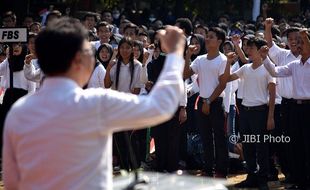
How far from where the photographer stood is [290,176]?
9.41m

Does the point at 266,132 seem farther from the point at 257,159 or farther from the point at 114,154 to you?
the point at 114,154

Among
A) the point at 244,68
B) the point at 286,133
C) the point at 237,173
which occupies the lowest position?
the point at 237,173

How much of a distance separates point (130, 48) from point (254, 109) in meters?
2.01

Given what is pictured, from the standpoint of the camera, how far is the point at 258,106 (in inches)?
349

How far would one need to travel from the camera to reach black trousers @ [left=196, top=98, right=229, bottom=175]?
9.32m

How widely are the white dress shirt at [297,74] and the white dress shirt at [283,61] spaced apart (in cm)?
33

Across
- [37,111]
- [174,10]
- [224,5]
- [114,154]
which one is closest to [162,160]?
[114,154]

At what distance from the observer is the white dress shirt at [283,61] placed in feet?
30.6

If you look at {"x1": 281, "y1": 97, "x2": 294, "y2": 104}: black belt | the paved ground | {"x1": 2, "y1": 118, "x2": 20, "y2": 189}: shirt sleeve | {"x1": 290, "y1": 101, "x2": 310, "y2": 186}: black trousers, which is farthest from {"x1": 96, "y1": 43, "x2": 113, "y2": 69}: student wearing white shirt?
{"x1": 2, "y1": 118, "x2": 20, "y2": 189}: shirt sleeve

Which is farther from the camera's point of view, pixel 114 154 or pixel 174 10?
pixel 174 10

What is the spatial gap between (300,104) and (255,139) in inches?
28.1

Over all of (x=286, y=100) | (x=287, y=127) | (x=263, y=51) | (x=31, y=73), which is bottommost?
(x=287, y=127)

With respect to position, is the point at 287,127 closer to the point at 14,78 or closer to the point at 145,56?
the point at 145,56

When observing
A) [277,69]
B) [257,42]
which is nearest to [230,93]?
→ [277,69]
